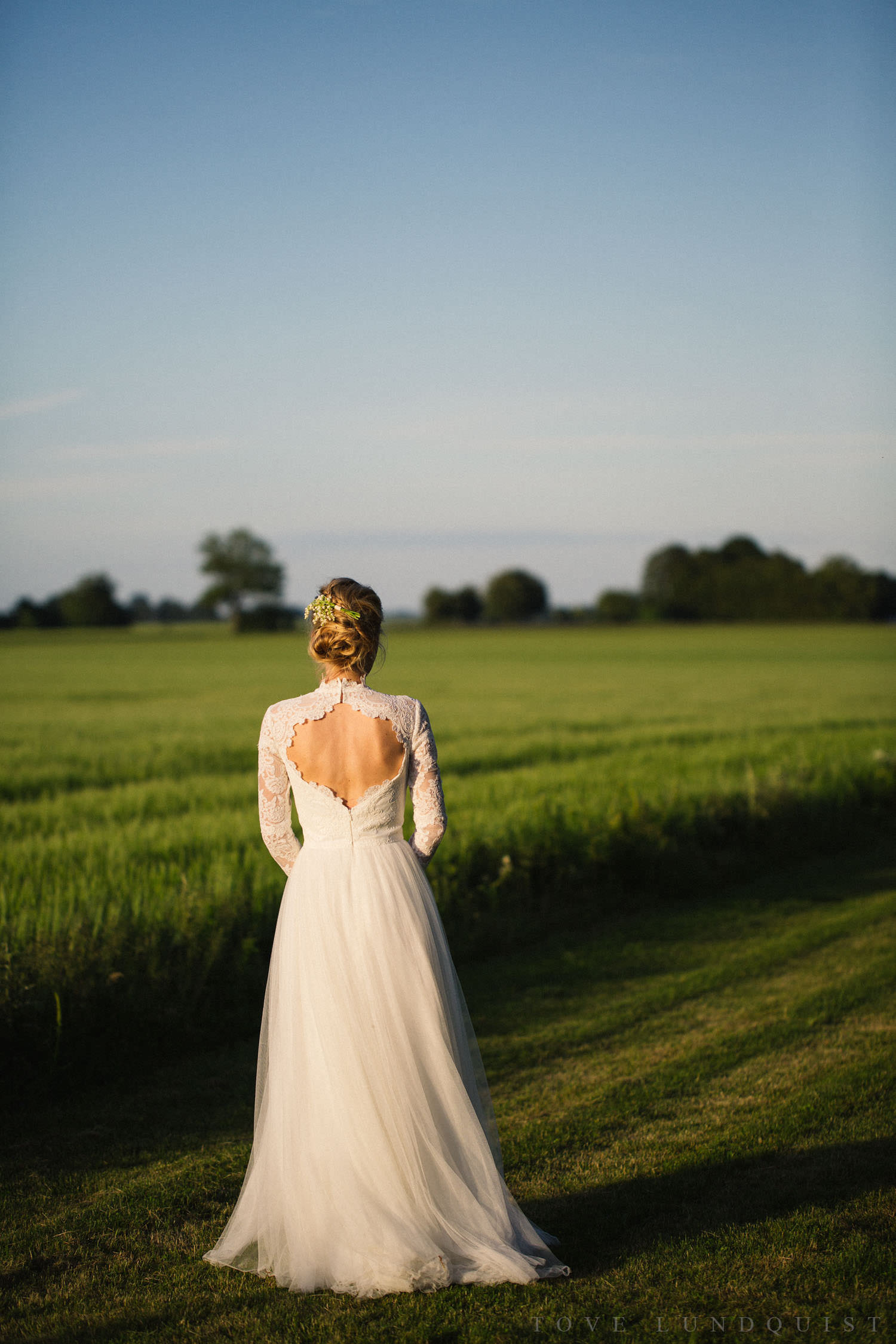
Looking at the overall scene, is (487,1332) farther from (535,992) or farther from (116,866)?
(116,866)

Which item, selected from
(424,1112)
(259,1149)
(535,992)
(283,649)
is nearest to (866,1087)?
(535,992)

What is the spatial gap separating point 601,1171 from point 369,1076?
158 cm

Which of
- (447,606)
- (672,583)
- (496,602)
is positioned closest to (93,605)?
(447,606)

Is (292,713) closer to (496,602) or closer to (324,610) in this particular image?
(324,610)

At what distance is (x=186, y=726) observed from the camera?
2384 cm

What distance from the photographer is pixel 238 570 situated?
420 ft

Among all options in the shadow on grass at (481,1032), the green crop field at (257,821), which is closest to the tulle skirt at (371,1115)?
the shadow on grass at (481,1032)

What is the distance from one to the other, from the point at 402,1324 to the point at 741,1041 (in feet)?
11.7

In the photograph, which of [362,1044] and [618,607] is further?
[618,607]

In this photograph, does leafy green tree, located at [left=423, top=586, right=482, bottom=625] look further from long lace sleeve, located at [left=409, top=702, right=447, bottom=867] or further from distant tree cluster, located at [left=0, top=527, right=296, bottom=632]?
long lace sleeve, located at [left=409, top=702, right=447, bottom=867]

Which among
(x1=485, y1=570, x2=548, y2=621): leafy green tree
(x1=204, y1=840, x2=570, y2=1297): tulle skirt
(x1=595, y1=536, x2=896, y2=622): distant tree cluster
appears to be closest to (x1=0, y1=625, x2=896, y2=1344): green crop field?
(x1=204, y1=840, x2=570, y2=1297): tulle skirt

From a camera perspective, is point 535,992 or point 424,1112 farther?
point 535,992

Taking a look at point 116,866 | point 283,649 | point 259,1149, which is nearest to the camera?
point 259,1149

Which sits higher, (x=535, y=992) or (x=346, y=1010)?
(x=346, y=1010)
